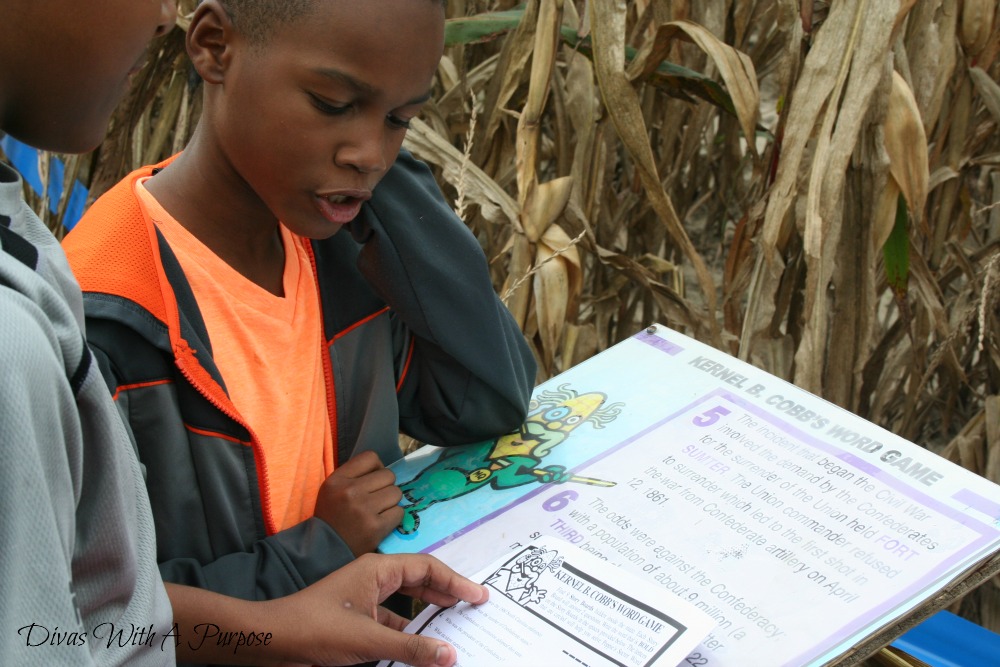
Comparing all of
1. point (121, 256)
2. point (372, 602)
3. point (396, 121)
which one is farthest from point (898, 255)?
point (121, 256)

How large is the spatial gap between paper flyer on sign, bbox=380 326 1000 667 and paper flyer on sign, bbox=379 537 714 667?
0.03m

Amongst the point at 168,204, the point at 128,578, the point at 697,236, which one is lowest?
the point at 697,236

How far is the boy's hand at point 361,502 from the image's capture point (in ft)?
3.11

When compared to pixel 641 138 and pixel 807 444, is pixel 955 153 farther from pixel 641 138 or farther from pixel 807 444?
pixel 807 444

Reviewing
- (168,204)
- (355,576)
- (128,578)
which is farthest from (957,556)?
(168,204)

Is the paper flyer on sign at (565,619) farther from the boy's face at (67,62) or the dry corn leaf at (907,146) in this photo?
the dry corn leaf at (907,146)

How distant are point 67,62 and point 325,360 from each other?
50cm

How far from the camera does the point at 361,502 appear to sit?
3.16 feet

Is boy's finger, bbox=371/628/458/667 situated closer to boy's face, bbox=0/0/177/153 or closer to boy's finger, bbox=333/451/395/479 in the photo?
boy's finger, bbox=333/451/395/479

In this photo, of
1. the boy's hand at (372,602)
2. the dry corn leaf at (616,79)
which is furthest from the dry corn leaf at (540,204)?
the boy's hand at (372,602)

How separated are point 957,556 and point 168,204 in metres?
0.78

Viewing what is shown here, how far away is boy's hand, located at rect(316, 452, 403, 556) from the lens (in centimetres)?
95

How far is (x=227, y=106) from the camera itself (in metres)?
0.93

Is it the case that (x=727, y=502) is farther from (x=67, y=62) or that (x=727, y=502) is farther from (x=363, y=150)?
(x=67, y=62)
